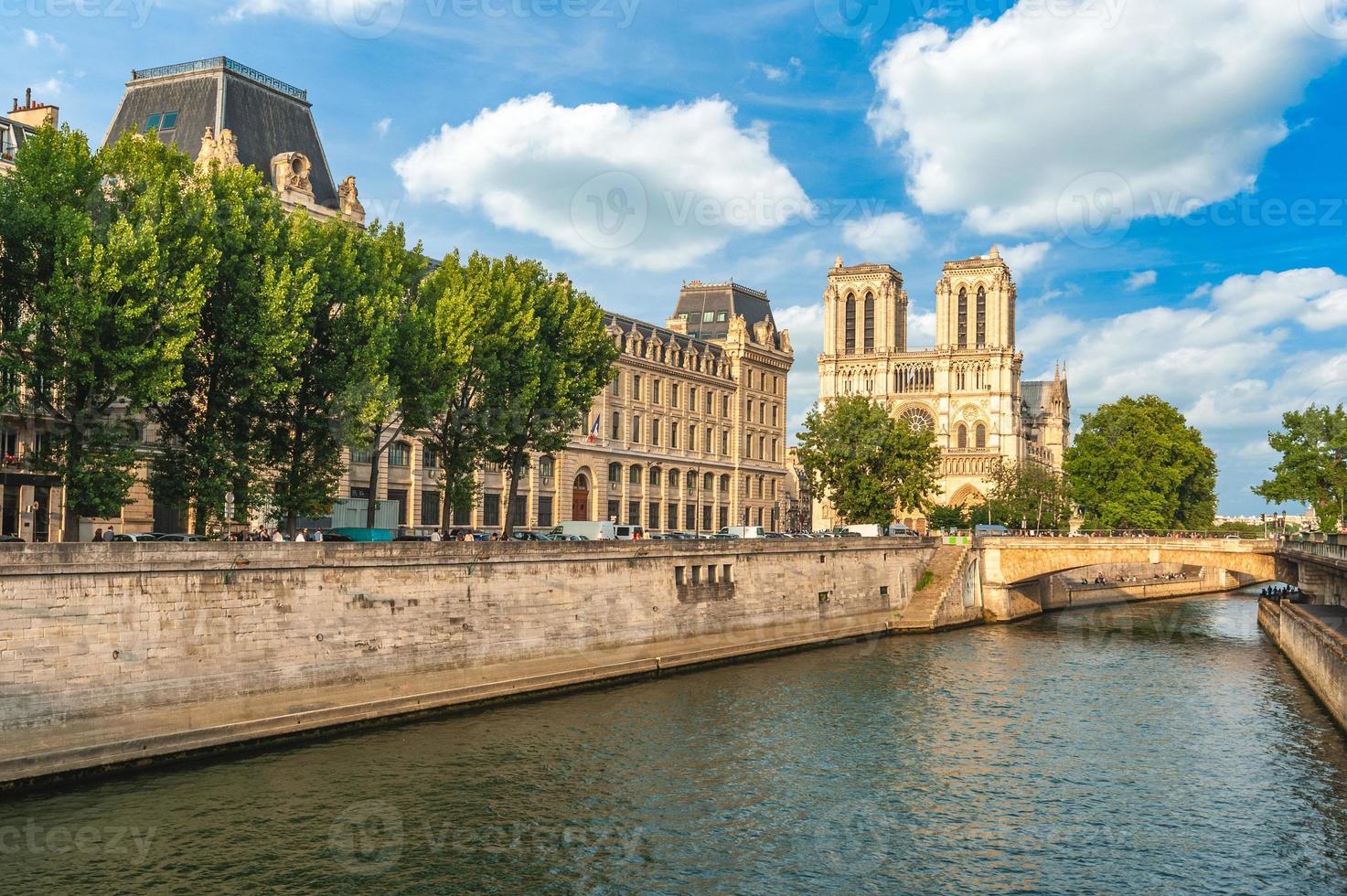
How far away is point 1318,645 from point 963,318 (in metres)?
138

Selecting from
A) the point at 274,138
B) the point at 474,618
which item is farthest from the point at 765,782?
the point at 274,138

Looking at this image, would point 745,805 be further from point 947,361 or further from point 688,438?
point 947,361

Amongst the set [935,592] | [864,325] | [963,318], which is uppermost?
[963,318]

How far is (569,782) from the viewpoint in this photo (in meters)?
34.1

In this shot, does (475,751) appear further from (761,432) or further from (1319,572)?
(761,432)

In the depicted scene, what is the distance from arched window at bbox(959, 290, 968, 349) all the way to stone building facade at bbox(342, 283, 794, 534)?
70.7m

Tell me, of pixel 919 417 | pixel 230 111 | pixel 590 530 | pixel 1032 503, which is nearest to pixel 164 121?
pixel 230 111

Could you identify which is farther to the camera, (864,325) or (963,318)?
(864,325)

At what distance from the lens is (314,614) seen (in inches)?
1603

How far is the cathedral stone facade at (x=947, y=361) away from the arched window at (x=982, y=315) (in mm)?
143

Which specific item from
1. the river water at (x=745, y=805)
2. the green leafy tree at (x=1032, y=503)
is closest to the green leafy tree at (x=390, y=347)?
the river water at (x=745, y=805)

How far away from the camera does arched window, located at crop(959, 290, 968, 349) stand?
182625mm

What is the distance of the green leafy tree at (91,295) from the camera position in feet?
121

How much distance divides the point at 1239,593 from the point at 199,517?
10934 cm
